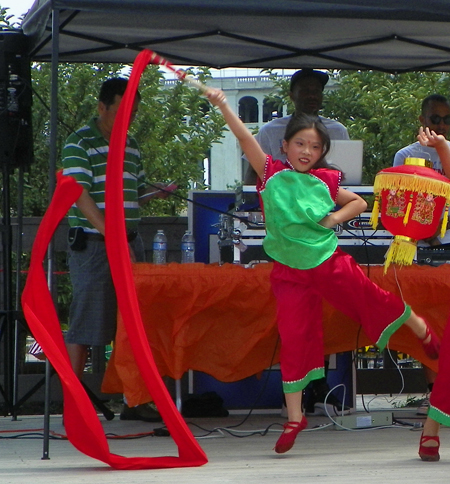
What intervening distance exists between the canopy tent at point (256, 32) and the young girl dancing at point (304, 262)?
0.57m

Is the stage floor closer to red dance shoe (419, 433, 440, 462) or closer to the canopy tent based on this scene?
red dance shoe (419, 433, 440, 462)

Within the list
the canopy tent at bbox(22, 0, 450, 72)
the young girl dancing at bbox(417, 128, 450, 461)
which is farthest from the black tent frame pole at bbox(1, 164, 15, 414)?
the young girl dancing at bbox(417, 128, 450, 461)

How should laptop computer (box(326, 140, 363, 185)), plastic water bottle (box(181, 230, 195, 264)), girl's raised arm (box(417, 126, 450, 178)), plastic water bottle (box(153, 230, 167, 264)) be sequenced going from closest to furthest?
1. girl's raised arm (box(417, 126, 450, 178))
2. laptop computer (box(326, 140, 363, 185))
3. plastic water bottle (box(153, 230, 167, 264))
4. plastic water bottle (box(181, 230, 195, 264))

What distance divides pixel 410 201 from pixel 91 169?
75.9 inches

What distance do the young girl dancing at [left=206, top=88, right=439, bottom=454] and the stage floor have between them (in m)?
0.26

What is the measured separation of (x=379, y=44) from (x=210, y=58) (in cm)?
116

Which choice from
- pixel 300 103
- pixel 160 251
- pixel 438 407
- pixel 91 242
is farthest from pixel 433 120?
pixel 438 407

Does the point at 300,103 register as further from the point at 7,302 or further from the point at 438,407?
the point at 438,407

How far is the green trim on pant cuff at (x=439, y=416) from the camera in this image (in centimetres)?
390

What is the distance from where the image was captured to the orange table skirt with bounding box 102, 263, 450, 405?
16.0ft

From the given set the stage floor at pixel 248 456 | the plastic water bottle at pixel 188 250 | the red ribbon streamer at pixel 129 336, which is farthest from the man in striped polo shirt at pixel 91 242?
the red ribbon streamer at pixel 129 336

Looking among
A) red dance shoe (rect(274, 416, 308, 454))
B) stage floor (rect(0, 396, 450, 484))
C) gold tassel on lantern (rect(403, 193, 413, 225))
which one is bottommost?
stage floor (rect(0, 396, 450, 484))

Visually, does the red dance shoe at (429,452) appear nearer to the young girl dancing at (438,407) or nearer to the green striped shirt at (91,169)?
the young girl dancing at (438,407)

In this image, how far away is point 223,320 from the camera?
16.9 feet
